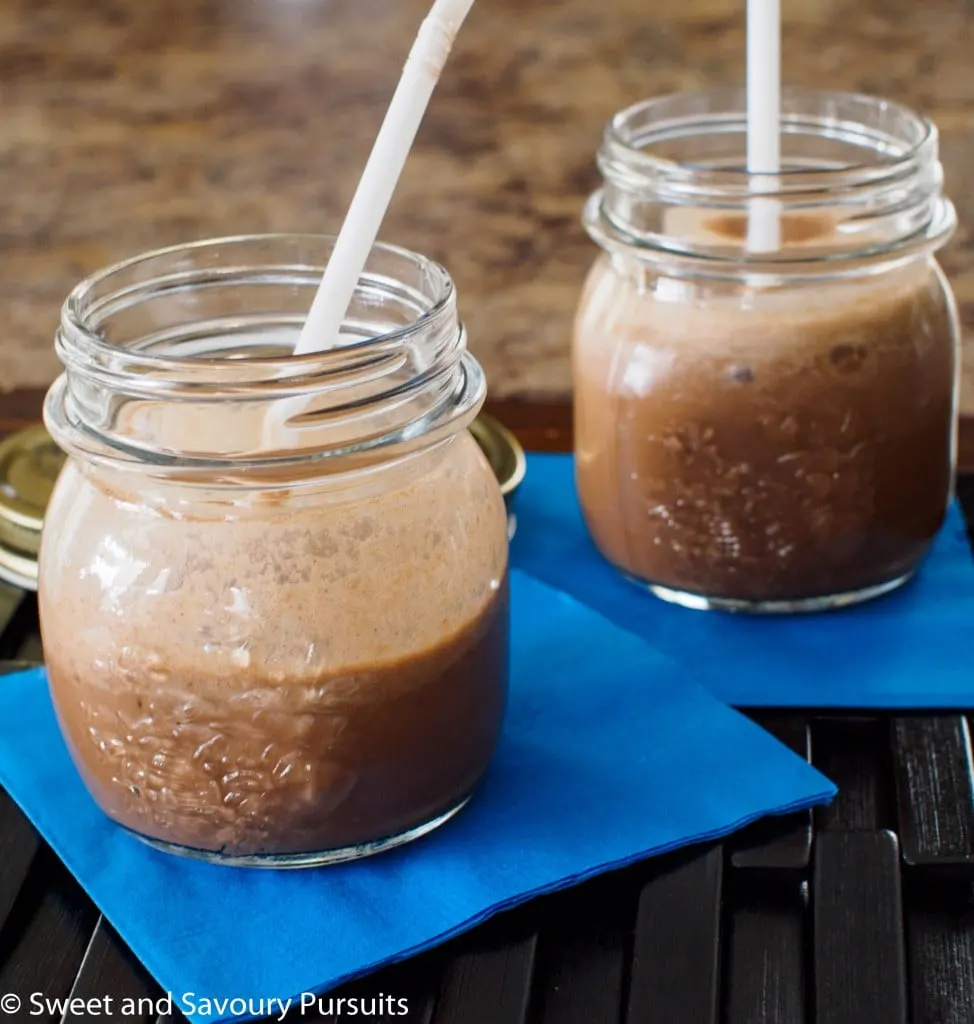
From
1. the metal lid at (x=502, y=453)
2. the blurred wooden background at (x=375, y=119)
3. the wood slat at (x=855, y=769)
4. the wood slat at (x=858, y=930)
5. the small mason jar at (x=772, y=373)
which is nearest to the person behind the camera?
the wood slat at (x=858, y=930)

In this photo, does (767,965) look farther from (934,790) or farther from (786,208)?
(786,208)

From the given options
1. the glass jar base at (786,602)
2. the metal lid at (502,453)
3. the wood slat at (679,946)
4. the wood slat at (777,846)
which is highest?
the wood slat at (679,946)

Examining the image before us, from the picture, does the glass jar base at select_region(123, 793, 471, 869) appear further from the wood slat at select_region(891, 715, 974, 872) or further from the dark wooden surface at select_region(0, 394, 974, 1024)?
the wood slat at select_region(891, 715, 974, 872)

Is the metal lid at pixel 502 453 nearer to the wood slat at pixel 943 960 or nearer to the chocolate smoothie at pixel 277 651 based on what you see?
the chocolate smoothie at pixel 277 651

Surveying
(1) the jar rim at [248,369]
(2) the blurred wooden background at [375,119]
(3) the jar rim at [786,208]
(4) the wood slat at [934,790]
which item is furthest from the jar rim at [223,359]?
(2) the blurred wooden background at [375,119]

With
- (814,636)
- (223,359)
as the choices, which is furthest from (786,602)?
(223,359)
